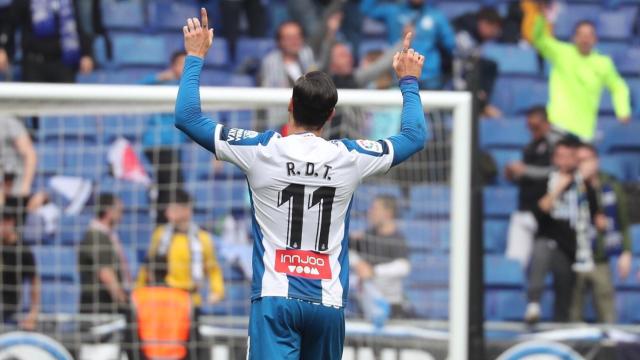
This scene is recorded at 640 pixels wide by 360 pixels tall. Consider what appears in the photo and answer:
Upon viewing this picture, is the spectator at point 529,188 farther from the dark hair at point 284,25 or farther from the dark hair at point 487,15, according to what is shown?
the dark hair at point 284,25

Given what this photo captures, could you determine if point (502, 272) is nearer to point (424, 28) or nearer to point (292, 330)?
point (424, 28)

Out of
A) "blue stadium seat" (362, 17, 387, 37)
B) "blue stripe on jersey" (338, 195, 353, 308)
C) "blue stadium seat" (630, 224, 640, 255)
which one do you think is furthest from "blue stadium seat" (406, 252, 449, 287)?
"blue stripe on jersey" (338, 195, 353, 308)

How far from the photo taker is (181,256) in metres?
8.38

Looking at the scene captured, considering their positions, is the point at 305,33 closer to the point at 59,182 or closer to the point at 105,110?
the point at 59,182

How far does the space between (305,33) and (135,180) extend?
2534mm

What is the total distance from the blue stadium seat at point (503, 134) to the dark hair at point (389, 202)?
1.97 meters

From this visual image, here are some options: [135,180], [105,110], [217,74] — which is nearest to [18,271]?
[135,180]

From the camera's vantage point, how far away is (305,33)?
419 inches

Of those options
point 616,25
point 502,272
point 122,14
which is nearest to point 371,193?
point 502,272

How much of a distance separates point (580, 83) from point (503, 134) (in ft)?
2.63

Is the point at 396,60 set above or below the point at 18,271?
above

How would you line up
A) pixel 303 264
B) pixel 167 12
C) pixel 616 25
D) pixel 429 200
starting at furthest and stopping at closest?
pixel 616 25 < pixel 167 12 < pixel 429 200 < pixel 303 264

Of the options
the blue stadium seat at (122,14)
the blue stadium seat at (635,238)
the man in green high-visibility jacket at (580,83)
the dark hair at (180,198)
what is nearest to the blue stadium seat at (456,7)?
the man in green high-visibility jacket at (580,83)

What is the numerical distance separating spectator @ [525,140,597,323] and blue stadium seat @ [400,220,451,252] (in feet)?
2.65
